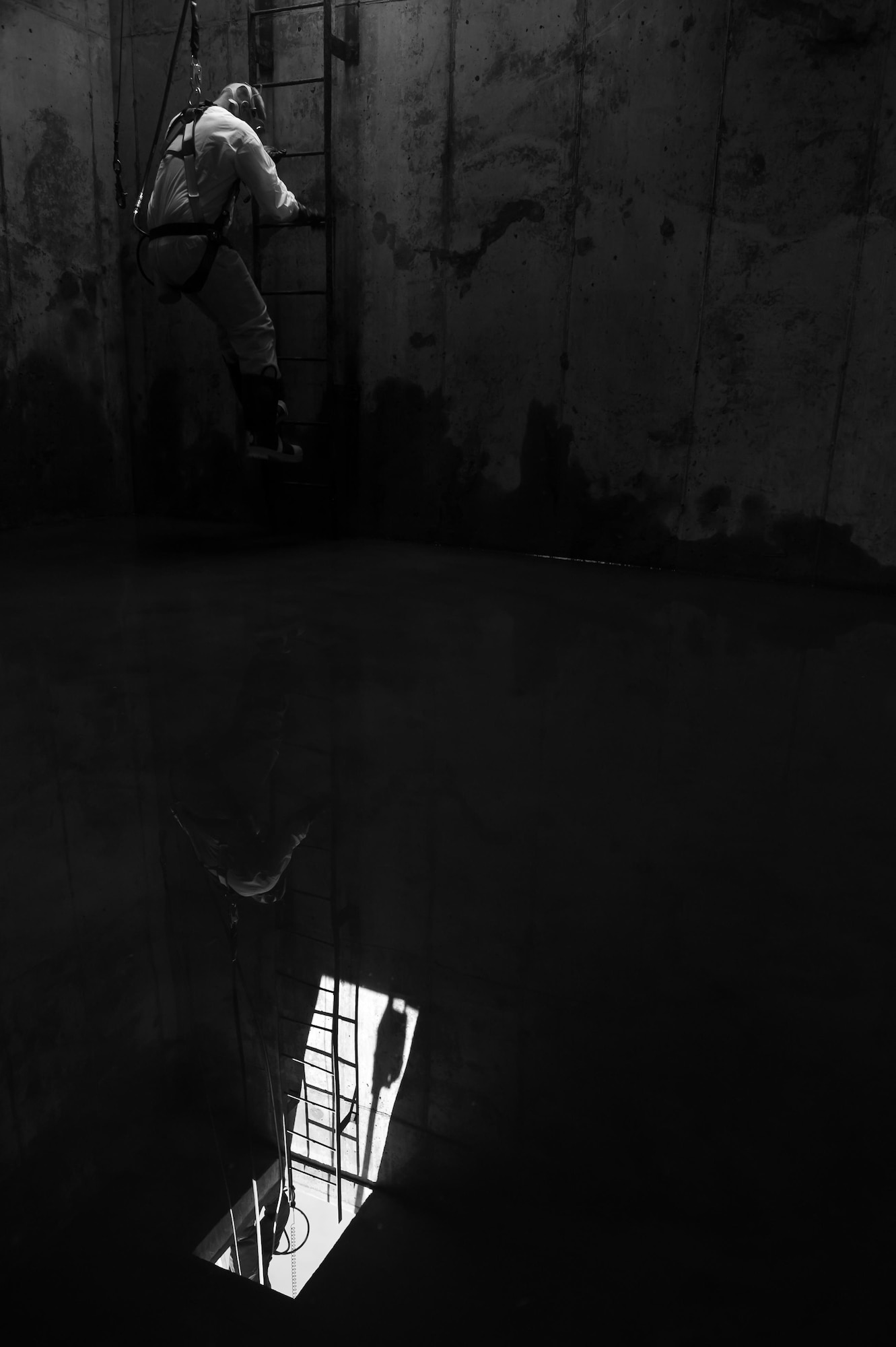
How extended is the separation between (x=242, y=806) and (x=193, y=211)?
11.5ft

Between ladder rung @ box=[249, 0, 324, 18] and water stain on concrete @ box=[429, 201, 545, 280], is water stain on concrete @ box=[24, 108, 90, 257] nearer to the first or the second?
ladder rung @ box=[249, 0, 324, 18]

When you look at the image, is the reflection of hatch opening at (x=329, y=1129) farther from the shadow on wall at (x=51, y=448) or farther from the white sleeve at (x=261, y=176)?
the shadow on wall at (x=51, y=448)

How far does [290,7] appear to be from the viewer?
195 inches

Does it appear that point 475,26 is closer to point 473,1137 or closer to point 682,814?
point 682,814

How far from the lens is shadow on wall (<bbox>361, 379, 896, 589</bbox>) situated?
15.5ft

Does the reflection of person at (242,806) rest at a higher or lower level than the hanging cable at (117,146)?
lower

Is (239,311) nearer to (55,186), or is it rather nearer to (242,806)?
(55,186)

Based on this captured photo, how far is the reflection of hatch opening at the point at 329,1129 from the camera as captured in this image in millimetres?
1061

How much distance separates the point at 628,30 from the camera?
175 inches

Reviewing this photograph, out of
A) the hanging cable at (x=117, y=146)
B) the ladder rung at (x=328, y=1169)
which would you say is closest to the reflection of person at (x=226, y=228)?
the hanging cable at (x=117, y=146)

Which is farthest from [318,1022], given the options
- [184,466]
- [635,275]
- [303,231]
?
[184,466]

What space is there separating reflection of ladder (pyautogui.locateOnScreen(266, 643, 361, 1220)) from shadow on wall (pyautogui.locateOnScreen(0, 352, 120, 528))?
170 inches

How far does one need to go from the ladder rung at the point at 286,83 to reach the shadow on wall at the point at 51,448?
199 centimetres

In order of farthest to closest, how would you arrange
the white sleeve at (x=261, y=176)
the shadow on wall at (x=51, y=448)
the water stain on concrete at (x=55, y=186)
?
1. the shadow on wall at (x=51, y=448)
2. the water stain on concrete at (x=55, y=186)
3. the white sleeve at (x=261, y=176)
